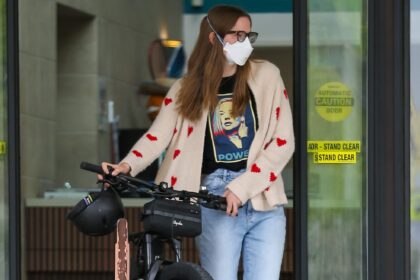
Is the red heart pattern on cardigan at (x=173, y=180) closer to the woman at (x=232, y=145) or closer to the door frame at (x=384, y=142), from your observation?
the woman at (x=232, y=145)

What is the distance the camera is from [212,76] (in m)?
5.04

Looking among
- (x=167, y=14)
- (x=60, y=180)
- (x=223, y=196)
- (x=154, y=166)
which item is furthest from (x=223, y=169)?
(x=167, y=14)

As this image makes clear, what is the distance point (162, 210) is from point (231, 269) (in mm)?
625

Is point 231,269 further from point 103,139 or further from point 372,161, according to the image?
point 103,139

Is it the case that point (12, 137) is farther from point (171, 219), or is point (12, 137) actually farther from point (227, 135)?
point (171, 219)

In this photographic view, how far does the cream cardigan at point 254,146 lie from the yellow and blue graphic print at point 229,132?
0.14 feet

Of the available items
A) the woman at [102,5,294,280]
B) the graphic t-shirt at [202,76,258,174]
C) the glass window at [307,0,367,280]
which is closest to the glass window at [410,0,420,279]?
the glass window at [307,0,367,280]

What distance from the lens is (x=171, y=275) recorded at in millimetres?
4527

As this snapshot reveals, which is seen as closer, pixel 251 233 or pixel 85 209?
pixel 85 209

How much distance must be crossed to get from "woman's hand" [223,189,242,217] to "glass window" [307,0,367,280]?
85cm

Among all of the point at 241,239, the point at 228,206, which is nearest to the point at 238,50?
the point at 228,206

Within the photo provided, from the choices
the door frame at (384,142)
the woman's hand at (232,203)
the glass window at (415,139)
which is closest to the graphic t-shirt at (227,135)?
the woman's hand at (232,203)

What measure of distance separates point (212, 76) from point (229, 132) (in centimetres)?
26

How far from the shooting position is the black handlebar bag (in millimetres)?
4539
